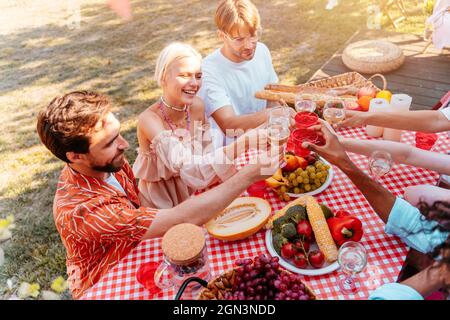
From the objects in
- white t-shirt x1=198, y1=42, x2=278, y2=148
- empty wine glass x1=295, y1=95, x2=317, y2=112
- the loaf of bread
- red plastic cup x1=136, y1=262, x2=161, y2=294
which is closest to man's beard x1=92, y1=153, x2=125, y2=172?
red plastic cup x1=136, y1=262, x2=161, y2=294

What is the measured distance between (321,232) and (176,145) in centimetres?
132

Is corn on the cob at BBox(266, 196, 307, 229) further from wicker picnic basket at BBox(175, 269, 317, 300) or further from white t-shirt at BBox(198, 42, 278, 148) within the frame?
white t-shirt at BBox(198, 42, 278, 148)

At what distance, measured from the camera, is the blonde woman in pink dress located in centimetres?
288

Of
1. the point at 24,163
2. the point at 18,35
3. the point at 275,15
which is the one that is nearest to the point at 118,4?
A: the point at 18,35

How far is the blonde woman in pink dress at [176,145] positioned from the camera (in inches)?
113

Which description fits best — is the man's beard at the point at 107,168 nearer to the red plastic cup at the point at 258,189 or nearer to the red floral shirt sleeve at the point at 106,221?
the red floral shirt sleeve at the point at 106,221

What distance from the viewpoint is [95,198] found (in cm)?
228

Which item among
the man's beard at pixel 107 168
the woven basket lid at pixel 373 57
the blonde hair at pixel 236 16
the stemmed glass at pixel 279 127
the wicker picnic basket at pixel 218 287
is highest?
the blonde hair at pixel 236 16

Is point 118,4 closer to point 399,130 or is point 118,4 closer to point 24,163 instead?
point 24,163

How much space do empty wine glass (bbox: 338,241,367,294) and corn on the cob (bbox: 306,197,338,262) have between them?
0.07 m

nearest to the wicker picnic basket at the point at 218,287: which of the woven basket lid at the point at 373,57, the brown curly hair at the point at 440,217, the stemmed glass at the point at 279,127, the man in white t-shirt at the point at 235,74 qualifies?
the brown curly hair at the point at 440,217

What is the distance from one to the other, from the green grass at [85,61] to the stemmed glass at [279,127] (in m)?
2.72

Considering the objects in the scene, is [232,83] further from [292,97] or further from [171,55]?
[171,55]

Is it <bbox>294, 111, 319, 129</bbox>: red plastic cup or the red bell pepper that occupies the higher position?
<bbox>294, 111, 319, 129</bbox>: red plastic cup
